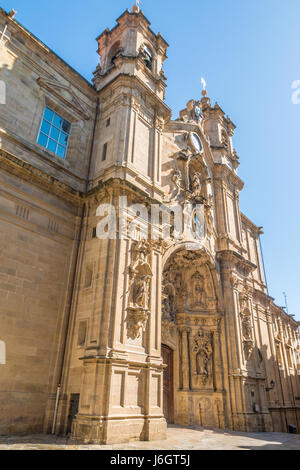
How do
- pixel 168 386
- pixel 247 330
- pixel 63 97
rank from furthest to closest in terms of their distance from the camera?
pixel 247 330 < pixel 168 386 < pixel 63 97

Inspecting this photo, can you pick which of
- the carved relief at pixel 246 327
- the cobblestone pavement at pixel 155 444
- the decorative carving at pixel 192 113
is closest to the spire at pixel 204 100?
the decorative carving at pixel 192 113

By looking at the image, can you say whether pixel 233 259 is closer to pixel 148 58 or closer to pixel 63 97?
pixel 148 58

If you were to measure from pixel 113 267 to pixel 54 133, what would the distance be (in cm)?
701

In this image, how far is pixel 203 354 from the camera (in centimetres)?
1769

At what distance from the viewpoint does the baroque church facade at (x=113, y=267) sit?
35.1 ft

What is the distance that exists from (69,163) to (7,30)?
563 centimetres

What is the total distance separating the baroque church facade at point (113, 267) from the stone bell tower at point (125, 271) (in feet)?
0.18

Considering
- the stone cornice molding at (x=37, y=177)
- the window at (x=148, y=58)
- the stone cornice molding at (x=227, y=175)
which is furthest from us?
the stone cornice molding at (x=227, y=175)

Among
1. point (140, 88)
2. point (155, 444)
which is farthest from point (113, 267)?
point (140, 88)

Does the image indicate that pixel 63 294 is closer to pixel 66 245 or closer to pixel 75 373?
pixel 66 245

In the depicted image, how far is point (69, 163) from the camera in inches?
578

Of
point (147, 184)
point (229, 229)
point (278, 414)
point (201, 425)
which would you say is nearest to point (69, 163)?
point (147, 184)

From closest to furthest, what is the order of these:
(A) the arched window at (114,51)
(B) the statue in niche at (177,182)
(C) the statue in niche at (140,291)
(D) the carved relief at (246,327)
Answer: (C) the statue in niche at (140,291), (B) the statue in niche at (177,182), (D) the carved relief at (246,327), (A) the arched window at (114,51)

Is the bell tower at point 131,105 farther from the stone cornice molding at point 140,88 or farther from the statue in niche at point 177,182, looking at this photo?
the statue in niche at point 177,182
